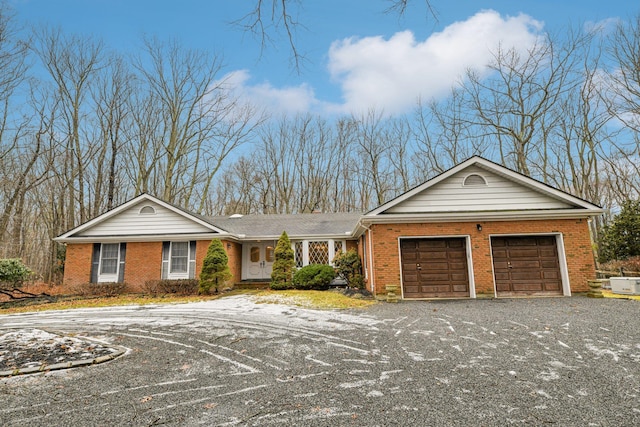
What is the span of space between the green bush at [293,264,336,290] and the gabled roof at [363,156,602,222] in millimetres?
4238

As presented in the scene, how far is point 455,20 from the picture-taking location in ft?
10.9

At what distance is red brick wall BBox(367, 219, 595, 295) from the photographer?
1045 centimetres

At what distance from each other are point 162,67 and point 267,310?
70.5ft

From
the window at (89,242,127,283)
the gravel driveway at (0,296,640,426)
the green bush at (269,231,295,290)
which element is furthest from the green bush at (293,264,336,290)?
the window at (89,242,127,283)

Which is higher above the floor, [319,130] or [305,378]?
[319,130]

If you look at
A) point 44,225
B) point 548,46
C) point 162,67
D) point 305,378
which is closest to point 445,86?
point 548,46

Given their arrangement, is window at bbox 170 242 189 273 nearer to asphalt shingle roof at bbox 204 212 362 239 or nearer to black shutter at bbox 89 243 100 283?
asphalt shingle roof at bbox 204 212 362 239

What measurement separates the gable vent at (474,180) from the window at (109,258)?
15186 mm

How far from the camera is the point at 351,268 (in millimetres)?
14047

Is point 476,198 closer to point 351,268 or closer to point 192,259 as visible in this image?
point 351,268

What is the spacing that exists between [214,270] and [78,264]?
6.80 metres

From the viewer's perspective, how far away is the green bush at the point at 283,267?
47.2ft

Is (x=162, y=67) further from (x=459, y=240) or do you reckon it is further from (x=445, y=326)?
(x=445, y=326)

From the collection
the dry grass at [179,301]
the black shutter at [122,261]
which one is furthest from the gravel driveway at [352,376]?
the black shutter at [122,261]
